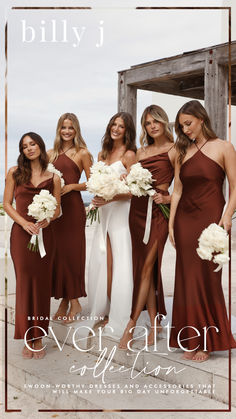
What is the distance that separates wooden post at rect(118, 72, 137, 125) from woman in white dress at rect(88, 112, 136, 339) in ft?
4.49

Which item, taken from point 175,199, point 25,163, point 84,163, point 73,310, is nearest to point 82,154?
point 84,163

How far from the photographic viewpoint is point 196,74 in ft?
17.9

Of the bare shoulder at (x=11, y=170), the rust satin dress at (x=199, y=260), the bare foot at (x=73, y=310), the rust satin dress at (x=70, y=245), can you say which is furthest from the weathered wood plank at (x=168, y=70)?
the bare foot at (x=73, y=310)

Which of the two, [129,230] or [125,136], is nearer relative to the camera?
[125,136]

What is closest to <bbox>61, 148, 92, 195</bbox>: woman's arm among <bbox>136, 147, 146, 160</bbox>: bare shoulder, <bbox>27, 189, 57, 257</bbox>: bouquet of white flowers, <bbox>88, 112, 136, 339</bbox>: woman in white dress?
<bbox>88, 112, 136, 339</bbox>: woman in white dress

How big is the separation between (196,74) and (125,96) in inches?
33.2

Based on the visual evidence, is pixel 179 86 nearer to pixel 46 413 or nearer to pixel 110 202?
pixel 110 202

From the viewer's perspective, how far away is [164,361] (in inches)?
152

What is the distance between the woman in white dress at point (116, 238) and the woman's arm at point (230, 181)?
1010 millimetres

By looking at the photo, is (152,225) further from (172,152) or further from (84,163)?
(84,163)

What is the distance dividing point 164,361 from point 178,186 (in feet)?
4.53

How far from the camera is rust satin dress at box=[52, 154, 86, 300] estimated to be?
4770 millimetres

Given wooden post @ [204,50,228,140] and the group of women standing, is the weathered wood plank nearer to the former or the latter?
wooden post @ [204,50,228,140]

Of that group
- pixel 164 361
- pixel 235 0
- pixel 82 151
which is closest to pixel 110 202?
pixel 82 151
